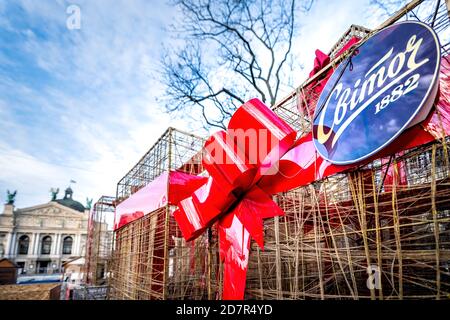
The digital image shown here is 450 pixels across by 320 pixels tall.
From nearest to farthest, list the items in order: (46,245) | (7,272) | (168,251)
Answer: (168,251) < (7,272) < (46,245)

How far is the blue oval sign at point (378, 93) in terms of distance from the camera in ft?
6.90

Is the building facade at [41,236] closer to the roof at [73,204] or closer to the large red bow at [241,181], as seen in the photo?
the roof at [73,204]

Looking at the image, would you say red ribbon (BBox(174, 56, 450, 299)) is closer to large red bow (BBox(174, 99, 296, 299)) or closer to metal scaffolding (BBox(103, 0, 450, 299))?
large red bow (BBox(174, 99, 296, 299))

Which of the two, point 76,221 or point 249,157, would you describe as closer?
point 249,157

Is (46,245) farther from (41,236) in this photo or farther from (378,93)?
(378,93)

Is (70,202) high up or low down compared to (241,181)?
up

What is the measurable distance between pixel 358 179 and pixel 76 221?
200ft

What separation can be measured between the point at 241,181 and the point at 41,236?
198 ft

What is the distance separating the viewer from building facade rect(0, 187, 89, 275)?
45.8m

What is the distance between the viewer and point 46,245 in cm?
4984

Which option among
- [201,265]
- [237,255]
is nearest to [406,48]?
[237,255]

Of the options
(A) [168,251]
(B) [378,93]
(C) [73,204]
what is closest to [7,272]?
(A) [168,251]

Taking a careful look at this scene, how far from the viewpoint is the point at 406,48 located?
2.30 metres

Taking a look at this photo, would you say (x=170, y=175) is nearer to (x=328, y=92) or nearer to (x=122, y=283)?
(x=328, y=92)
